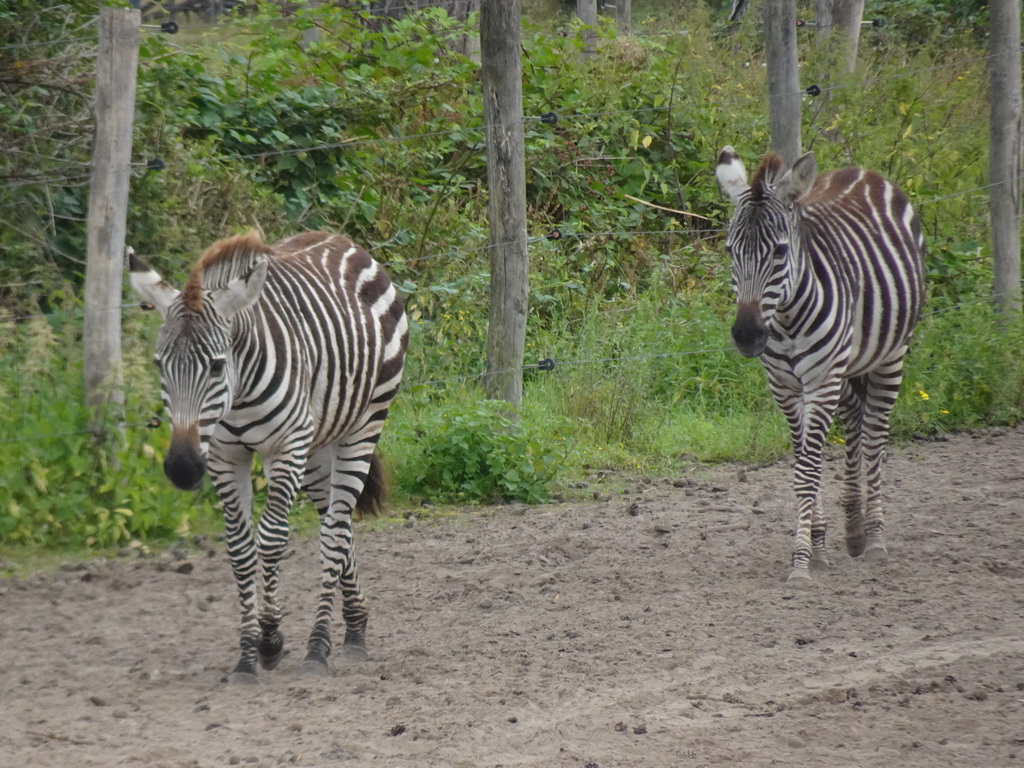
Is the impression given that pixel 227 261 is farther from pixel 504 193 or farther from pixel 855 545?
pixel 855 545

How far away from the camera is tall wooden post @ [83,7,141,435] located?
6930mm

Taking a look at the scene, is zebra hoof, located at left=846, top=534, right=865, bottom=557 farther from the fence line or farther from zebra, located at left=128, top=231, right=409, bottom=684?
zebra, located at left=128, top=231, right=409, bottom=684

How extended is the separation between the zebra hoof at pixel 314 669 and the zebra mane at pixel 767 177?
10.7ft

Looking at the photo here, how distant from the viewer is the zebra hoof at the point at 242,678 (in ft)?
16.6

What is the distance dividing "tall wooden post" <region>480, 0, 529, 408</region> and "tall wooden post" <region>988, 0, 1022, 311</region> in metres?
4.32

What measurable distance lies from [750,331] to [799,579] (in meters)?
1.39

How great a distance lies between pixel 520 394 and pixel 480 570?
2.00 meters

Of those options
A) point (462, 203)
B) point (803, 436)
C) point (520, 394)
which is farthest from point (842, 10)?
point (803, 436)

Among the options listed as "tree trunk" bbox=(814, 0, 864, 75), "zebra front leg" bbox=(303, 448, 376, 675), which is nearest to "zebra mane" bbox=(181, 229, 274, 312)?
"zebra front leg" bbox=(303, 448, 376, 675)

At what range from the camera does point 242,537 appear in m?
5.18

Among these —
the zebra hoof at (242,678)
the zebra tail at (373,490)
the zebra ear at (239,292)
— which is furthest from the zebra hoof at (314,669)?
the zebra ear at (239,292)

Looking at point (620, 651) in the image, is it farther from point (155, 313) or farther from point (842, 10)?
point (842, 10)

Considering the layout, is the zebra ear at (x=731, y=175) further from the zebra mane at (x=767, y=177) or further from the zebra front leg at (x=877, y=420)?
the zebra front leg at (x=877, y=420)

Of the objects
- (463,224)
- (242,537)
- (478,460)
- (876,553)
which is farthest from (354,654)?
(463,224)
